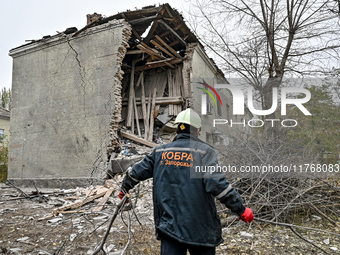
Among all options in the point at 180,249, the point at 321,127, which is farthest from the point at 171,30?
the point at 180,249

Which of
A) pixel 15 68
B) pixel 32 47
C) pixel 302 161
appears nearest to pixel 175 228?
pixel 302 161

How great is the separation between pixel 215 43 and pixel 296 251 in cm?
785

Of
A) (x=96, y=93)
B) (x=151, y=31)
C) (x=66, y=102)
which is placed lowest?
(x=66, y=102)

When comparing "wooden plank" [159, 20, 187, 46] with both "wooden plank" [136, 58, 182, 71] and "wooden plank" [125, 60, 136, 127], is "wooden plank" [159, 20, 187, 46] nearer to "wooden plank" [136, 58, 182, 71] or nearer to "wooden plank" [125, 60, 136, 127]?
"wooden plank" [136, 58, 182, 71]

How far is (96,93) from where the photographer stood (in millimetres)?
8773

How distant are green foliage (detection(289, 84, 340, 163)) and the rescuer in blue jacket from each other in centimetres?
324

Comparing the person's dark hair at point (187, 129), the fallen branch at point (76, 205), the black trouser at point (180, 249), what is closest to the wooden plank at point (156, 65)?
the fallen branch at point (76, 205)

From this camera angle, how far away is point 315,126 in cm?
574

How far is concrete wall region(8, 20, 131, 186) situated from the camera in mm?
8570

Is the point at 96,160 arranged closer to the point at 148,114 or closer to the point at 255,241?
the point at 148,114

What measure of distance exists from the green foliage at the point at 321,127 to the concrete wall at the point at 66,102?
5.55 m

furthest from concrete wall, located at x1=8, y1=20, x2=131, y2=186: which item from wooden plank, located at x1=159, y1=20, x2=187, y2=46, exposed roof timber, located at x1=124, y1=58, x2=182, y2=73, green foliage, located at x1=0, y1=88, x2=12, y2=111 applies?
green foliage, located at x1=0, y1=88, x2=12, y2=111

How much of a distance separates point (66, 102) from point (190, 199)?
8309 millimetres

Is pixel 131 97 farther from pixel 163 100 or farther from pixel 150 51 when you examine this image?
pixel 150 51
